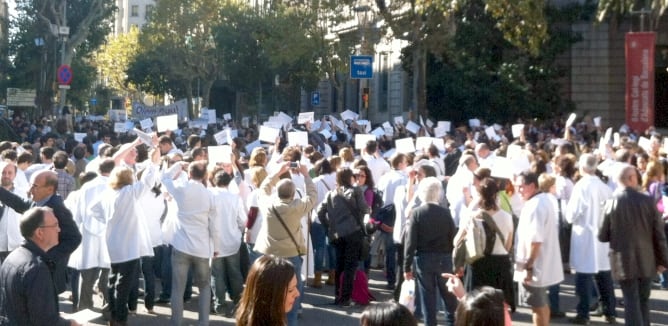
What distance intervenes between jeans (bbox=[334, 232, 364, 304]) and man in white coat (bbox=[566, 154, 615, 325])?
2.31 metres

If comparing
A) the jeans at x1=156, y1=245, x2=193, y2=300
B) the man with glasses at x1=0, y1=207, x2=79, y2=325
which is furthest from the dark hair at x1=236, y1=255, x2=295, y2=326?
the jeans at x1=156, y1=245, x2=193, y2=300

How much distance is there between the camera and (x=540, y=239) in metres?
9.91

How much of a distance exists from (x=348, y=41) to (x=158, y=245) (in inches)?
1293

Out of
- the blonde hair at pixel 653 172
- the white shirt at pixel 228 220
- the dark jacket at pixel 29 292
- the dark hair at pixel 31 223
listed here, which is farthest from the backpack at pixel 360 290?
the dark jacket at pixel 29 292

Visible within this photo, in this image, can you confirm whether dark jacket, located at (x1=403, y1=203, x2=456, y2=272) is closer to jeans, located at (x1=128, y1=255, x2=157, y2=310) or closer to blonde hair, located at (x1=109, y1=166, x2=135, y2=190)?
blonde hair, located at (x1=109, y1=166, x2=135, y2=190)

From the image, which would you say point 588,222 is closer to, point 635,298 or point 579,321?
point 579,321

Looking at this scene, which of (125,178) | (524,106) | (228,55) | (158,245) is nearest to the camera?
(125,178)

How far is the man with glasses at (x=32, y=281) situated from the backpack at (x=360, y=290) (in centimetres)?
656

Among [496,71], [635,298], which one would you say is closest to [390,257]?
[635,298]

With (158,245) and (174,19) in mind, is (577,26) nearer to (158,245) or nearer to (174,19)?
(174,19)

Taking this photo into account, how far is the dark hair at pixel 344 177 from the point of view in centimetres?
1241

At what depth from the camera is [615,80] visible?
4331 cm

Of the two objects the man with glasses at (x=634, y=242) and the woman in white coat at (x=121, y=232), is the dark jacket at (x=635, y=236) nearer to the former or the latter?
the man with glasses at (x=634, y=242)

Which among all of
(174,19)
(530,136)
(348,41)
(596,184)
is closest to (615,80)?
(348,41)
